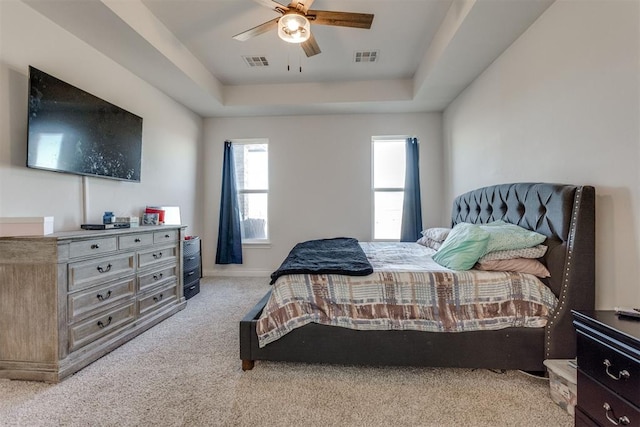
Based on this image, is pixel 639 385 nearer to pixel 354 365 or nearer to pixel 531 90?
pixel 354 365

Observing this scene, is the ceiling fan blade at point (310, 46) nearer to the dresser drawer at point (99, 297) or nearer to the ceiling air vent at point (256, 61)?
the ceiling air vent at point (256, 61)

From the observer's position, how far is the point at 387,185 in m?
4.74

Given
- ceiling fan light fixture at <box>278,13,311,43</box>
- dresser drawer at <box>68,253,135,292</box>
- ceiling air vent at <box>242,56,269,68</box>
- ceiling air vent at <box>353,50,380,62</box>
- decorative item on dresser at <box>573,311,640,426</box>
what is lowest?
decorative item on dresser at <box>573,311,640,426</box>

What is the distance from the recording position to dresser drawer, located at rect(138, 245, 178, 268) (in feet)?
8.88

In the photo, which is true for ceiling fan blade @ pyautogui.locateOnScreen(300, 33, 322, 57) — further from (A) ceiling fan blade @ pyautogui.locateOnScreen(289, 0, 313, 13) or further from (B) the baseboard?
(B) the baseboard

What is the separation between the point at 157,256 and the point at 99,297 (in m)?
0.74

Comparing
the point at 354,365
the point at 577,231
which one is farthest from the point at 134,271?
the point at 577,231

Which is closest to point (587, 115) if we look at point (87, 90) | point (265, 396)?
point (265, 396)

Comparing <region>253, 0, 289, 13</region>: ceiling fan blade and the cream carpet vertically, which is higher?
→ <region>253, 0, 289, 13</region>: ceiling fan blade

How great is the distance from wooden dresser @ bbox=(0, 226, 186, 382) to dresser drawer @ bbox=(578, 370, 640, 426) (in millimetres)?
2961

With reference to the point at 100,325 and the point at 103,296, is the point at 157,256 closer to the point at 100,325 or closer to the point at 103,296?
the point at 103,296

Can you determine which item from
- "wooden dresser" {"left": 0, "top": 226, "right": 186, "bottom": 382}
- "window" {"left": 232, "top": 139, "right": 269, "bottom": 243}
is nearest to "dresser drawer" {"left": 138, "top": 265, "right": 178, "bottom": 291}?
"wooden dresser" {"left": 0, "top": 226, "right": 186, "bottom": 382}

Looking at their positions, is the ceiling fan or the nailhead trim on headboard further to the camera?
the ceiling fan

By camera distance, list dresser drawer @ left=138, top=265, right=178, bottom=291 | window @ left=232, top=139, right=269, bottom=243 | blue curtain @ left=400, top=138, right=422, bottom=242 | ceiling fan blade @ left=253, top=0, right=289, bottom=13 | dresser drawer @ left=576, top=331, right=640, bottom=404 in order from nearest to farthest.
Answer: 1. dresser drawer @ left=576, top=331, right=640, bottom=404
2. ceiling fan blade @ left=253, top=0, right=289, bottom=13
3. dresser drawer @ left=138, top=265, right=178, bottom=291
4. blue curtain @ left=400, top=138, right=422, bottom=242
5. window @ left=232, top=139, right=269, bottom=243
